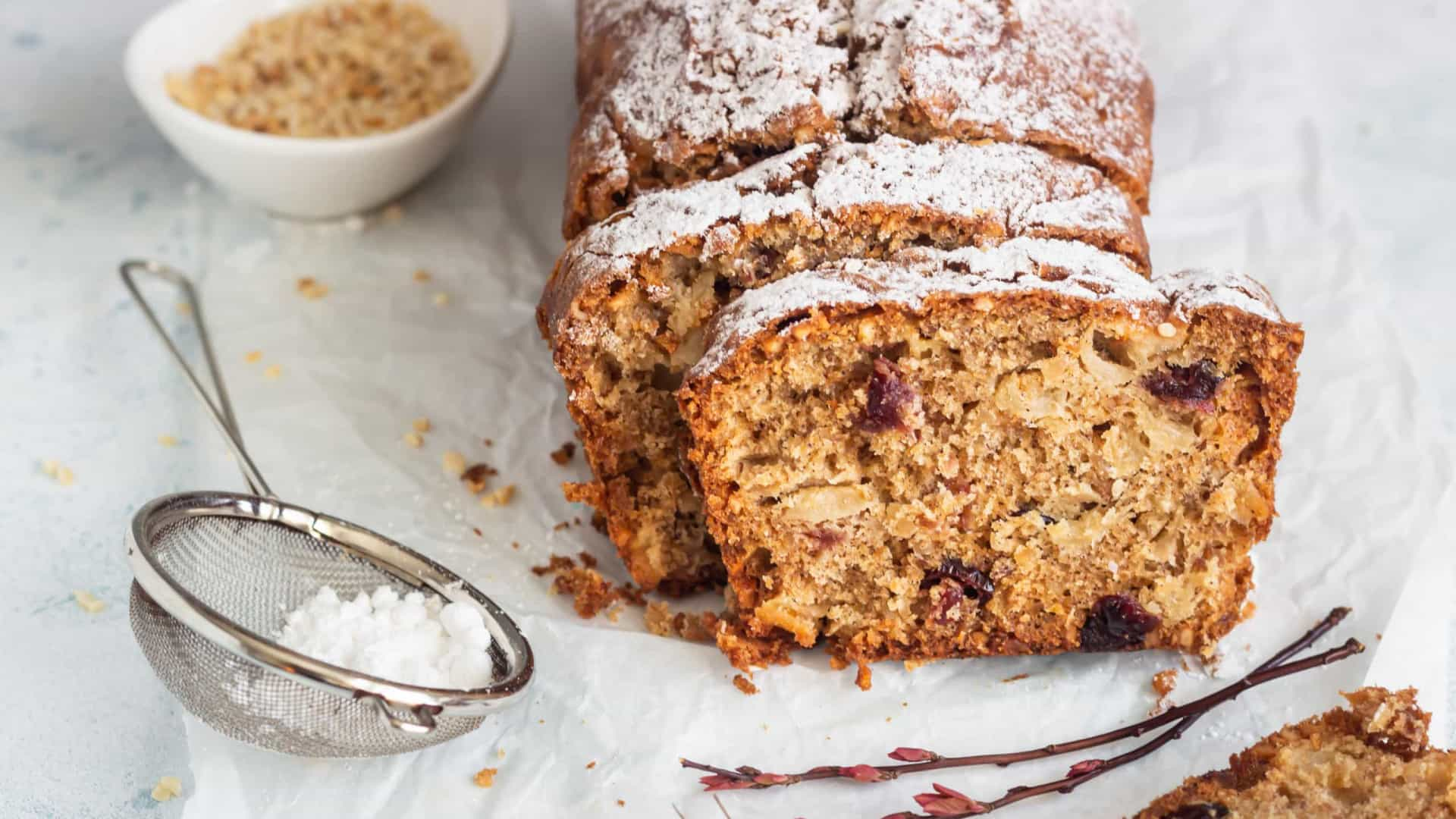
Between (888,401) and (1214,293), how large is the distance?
625 mm

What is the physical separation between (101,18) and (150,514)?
8.63 feet

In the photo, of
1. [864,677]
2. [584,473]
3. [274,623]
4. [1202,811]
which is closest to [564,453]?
[584,473]

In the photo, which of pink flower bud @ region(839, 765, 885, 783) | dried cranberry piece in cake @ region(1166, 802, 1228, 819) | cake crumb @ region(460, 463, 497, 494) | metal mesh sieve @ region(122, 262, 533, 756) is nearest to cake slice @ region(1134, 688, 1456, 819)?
dried cranberry piece in cake @ region(1166, 802, 1228, 819)

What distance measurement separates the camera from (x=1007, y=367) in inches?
102

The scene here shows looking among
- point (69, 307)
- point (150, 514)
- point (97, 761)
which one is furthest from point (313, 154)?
point (97, 761)

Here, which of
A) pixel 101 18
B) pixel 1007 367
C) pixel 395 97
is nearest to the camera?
pixel 1007 367

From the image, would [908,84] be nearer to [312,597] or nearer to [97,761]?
[312,597]

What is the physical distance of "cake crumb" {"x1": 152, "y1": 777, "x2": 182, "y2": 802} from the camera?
2715mm

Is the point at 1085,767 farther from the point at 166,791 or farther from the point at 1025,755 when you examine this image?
the point at 166,791

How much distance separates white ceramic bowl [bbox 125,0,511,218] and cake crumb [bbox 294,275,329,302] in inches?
9.6

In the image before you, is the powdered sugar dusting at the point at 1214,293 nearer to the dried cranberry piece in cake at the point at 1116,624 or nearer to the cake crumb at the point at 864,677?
the dried cranberry piece in cake at the point at 1116,624

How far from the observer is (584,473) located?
334cm

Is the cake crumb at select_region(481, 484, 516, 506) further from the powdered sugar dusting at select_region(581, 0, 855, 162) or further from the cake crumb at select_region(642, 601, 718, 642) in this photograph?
the powdered sugar dusting at select_region(581, 0, 855, 162)

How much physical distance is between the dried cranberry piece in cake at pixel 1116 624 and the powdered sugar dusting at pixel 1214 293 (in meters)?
0.62
